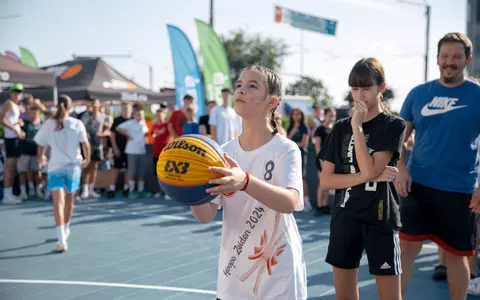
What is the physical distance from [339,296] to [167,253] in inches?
155

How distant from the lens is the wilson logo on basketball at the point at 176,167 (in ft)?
7.84

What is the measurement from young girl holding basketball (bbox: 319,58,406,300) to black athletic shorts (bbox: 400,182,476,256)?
0.69m

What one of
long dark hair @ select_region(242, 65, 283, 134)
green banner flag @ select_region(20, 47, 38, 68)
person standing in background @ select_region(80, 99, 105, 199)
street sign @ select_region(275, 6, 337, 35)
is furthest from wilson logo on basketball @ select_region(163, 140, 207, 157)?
green banner flag @ select_region(20, 47, 38, 68)

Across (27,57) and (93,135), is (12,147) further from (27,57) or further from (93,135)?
(27,57)

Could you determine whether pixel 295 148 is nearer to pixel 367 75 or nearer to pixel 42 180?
pixel 367 75

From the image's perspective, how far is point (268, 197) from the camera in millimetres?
2361

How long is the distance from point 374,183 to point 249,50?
66349 millimetres

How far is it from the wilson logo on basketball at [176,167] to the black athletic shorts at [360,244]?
1.47 meters

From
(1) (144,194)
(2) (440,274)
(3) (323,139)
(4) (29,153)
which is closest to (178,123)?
(1) (144,194)

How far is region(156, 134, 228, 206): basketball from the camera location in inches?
91.5

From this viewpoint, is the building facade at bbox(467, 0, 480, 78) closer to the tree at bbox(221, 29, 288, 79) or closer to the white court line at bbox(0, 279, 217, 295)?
the white court line at bbox(0, 279, 217, 295)

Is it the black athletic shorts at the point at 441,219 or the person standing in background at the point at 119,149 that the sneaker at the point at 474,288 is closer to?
the black athletic shorts at the point at 441,219

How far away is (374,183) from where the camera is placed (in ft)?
11.4

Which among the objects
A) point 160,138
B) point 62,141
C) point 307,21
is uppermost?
point 307,21
